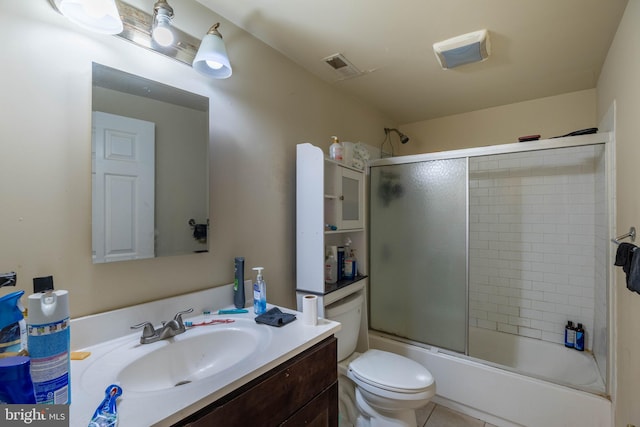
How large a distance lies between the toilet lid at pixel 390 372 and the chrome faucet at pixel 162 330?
93 cm

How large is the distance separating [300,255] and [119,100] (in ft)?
3.51

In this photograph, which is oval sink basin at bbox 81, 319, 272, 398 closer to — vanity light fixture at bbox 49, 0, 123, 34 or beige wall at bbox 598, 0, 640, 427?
vanity light fixture at bbox 49, 0, 123, 34

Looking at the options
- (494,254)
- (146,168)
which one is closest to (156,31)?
(146,168)

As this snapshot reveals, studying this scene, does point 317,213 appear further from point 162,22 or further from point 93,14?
point 93,14

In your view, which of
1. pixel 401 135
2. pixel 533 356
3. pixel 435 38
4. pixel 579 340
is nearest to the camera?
pixel 435 38

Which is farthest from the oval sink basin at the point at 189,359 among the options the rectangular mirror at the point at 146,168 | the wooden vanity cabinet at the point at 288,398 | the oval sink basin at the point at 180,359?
the rectangular mirror at the point at 146,168

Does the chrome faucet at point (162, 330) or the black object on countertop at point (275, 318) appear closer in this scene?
the chrome faucet at point (162, 330)

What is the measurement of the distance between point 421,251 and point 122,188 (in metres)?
1.87

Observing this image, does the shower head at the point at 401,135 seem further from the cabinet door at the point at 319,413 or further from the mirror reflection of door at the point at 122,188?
the cabinet door at the point at 319,413

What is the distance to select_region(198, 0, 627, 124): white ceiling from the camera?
1299 millimetres

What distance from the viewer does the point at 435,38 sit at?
5.00 ft

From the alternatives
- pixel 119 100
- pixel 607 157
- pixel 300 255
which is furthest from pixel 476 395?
pixel 119 100

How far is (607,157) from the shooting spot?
155cm

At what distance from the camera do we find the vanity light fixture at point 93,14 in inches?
34.1
